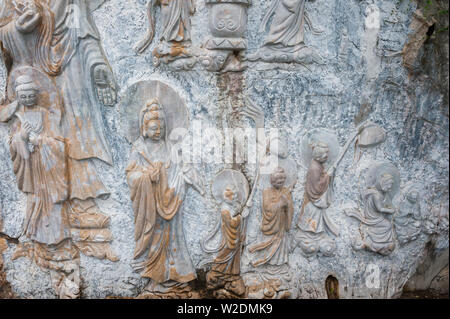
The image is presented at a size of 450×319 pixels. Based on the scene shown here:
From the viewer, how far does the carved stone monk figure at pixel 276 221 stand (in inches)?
187

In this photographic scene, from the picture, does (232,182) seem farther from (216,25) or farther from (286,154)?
(216,25)

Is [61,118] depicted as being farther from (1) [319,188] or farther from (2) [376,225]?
(2) [376,225]

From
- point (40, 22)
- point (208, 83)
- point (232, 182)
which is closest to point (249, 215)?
point (232, 182)

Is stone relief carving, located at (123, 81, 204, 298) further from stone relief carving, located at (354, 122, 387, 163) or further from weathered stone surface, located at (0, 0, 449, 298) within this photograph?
stone relief carving, located at (354, 122, 387, 163)

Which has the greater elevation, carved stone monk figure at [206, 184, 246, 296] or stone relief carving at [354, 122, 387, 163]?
stone relief carving at [354, 122, 387, 163]

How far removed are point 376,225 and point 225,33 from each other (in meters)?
2.43

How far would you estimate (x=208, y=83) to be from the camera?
4652mm

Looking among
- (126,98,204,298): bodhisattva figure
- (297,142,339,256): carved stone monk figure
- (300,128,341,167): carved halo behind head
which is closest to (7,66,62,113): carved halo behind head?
(126,98,204,298): bodhisattva figure

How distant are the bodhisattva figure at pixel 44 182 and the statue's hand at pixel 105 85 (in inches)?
16.8

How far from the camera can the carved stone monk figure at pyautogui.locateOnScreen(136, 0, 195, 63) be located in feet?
14.5

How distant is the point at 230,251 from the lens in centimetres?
483

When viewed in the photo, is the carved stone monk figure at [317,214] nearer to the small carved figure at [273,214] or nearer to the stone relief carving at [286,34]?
the small carved figure at [273,214]

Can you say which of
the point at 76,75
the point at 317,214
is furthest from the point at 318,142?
the point at 76,75

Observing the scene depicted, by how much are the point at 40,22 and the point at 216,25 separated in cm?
159
